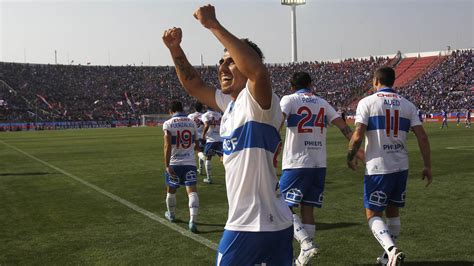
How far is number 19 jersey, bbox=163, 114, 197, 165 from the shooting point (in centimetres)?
922

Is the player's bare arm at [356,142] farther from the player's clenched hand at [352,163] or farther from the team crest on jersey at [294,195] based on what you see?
the team crest on jersey at [294,195]

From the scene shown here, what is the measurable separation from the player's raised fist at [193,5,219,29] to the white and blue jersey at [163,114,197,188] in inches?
246

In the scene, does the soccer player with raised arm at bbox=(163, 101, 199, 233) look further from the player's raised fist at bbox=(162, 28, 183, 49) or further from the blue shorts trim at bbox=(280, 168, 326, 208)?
the player's raised fist at bbox=(162, 28, 183, 49)

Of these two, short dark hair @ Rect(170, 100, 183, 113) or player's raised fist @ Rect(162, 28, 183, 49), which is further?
short dark hair @ Rect(170, 100, 183, 113)

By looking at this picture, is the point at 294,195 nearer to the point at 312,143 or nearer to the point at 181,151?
the point at 312,143

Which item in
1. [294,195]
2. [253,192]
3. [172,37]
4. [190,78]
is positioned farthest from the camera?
[294,195]

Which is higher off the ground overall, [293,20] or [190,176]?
[293,20]

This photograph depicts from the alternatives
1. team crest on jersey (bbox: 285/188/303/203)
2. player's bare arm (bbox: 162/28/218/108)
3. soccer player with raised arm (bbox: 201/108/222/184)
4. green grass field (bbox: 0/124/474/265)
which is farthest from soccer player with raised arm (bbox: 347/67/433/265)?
soccer player with raised arm (bbox: 201/108/222/184)

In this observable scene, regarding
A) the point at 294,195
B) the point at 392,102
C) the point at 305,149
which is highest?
the point at 392,102

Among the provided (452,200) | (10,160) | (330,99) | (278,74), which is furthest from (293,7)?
(452,200)

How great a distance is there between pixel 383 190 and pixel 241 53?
11.9 feet

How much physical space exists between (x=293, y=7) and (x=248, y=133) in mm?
91067

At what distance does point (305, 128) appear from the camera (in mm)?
6602

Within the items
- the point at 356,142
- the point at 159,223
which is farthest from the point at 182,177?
the point at 356,142
